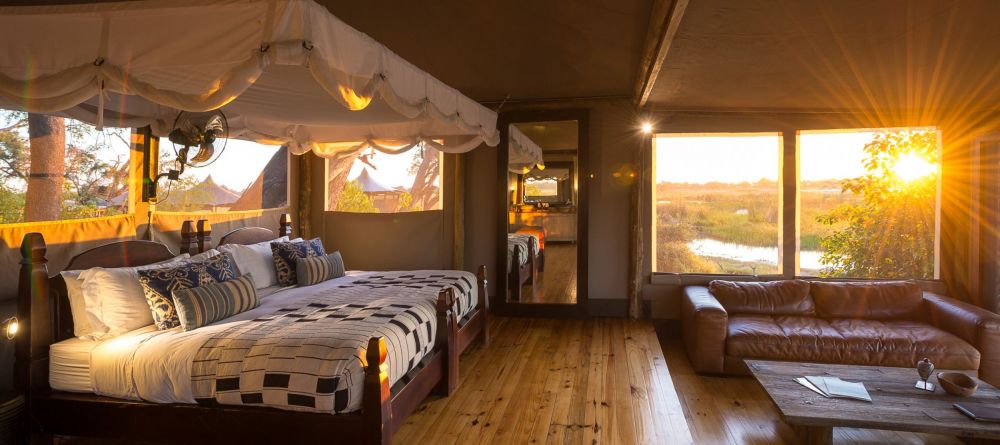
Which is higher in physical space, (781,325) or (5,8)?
(5,8)

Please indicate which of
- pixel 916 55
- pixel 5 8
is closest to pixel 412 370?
pixel 5 8

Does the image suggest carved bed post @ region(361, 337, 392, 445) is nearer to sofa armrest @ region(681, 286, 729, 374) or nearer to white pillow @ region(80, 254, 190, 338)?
white pillow @ region(80, 254, 190, 338)

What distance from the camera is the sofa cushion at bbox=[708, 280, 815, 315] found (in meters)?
4.63

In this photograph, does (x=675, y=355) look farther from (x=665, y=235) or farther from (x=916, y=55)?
(x=916, y=55)

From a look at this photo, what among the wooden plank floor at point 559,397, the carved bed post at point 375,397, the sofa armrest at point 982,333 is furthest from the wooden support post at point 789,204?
the carved bed post at point 375,397

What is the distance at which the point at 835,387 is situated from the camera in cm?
291

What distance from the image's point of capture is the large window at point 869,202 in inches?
206

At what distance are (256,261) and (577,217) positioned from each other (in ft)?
10.8

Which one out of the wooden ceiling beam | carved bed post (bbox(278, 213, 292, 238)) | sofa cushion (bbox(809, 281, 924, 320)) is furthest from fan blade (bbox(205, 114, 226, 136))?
sofa cushion (bbox(809, 281, 924, 320))

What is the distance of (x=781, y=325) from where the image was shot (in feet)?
13.8

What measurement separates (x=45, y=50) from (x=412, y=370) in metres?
2.30

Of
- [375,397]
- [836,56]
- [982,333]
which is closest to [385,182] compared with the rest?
[375,397]

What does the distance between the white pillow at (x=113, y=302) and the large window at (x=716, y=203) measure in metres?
4.73

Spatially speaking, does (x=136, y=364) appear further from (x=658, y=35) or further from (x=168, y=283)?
(x=658, y=35)
